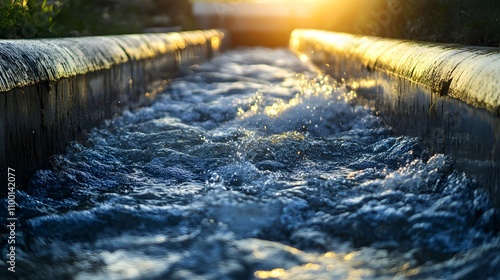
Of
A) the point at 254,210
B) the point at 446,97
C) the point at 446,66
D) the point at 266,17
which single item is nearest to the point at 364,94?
the point at 446,66

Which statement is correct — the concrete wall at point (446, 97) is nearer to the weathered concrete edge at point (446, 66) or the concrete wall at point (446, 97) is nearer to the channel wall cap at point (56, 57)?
the weathered concrete edge at point (446, 66)

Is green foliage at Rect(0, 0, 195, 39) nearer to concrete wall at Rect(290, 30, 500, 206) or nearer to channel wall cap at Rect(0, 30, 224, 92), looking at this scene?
channel wall cap at Rect(0, 30, 224, 92)

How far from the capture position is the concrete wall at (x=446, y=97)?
271 centimetres

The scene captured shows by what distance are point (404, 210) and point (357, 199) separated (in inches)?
10.1

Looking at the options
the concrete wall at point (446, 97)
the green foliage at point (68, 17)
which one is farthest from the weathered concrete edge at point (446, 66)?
the green foliage at point (68, 17)

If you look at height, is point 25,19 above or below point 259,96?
above

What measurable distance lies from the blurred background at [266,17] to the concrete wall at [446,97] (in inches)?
37.9

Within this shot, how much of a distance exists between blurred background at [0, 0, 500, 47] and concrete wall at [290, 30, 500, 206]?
3.16 feet

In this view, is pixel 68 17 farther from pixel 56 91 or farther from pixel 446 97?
pixel 446 97

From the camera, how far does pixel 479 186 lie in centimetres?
276

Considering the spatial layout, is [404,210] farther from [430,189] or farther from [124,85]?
[124,85]

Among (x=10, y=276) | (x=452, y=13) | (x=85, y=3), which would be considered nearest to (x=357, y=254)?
(x=10, y=276)

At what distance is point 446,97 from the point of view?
334 centimetres

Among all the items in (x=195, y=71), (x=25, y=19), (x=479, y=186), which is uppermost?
(x=25, y=19)
